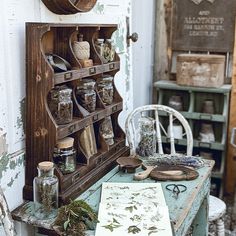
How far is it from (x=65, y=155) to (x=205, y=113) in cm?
180

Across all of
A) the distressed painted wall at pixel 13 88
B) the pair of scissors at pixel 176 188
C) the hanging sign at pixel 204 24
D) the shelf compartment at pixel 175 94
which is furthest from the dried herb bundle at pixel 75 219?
the hanging sign at pixel 204 24

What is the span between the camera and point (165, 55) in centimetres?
332

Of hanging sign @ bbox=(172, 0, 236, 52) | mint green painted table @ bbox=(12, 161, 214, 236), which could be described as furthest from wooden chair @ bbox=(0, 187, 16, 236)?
hanging sign @ bbox=(172, 0, 236, 52)

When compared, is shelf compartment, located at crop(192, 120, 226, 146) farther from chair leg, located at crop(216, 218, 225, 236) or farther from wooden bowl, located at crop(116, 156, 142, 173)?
wooden bowl, located at crop(116, 156, 142, 173)

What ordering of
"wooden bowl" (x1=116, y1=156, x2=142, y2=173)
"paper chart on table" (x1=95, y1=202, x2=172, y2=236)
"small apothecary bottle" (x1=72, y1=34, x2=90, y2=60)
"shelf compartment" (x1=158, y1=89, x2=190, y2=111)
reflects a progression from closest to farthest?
"paper chart on table" (x1=95, y1=202, x2=172, y2=236)
"small apothecary bottle" (x1=72, y1=34, x2=90, y2=60)
"wooden bowl" (x1=116, y1=156, x2=142, y2=173)
"shelf compartment" (x1=158, y1=89, x2=190, y2=111)

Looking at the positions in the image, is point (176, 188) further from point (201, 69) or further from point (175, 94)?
point (175, 94)

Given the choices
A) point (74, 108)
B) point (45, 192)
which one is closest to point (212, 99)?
point (74, 108)

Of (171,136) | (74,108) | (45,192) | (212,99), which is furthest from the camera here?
(212,99)

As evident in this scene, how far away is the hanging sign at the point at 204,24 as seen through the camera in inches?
121

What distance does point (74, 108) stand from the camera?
163 centimetres

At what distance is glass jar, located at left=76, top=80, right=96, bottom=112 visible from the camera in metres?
1.66

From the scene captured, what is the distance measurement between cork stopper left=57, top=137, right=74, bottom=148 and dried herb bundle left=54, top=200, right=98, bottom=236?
245 mm

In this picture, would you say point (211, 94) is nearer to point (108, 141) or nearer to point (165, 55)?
point (165, 55)

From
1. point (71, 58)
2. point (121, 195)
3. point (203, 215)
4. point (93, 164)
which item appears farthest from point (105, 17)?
point (203, 215)
